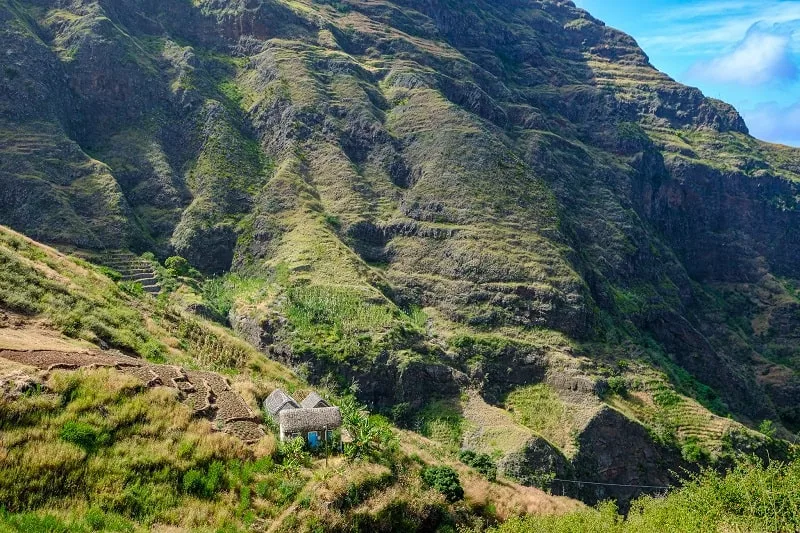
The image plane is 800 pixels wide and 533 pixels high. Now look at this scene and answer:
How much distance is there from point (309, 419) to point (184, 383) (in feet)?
24.3

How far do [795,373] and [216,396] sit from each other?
430 ft

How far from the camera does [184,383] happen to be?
30531 millimetres

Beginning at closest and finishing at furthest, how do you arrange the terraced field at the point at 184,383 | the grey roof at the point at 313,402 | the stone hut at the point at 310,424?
the terraced field at the point at 184,383 → the stone hut at the point at 310,424 → the grey roof at the point at 313,402

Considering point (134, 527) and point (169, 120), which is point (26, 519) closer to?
point (134, 527)

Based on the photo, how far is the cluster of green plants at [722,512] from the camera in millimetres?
26531

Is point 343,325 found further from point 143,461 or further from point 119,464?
point 119,464

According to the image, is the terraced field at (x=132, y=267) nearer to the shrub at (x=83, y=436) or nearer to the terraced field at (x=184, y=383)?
the terraced field at (x=184, y=383)

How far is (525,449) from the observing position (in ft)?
195

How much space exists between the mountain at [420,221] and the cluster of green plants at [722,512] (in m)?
28.5

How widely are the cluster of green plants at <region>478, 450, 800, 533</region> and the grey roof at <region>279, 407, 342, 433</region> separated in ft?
37.4

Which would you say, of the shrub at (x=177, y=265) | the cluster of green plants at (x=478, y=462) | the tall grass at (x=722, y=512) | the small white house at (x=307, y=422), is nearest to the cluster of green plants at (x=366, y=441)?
the small white house at (x=307, y=422)

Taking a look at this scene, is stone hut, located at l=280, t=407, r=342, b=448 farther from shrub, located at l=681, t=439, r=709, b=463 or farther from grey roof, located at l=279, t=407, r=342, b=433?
shrub, located at l=681, t=439, r=709, b=463

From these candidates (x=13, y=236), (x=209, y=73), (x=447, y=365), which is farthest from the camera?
(x=209, y=73)

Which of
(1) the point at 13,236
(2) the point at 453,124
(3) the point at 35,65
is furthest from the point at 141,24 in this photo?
(1) the point at 13,236
